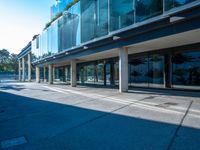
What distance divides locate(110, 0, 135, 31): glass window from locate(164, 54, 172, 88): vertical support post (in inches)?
210

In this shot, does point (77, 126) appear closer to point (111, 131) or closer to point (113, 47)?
point (111, 131)

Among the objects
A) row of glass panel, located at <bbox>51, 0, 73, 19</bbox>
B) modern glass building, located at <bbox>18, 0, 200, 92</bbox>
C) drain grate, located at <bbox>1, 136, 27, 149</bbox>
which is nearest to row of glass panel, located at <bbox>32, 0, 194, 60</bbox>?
modern glass building, located at <bbox>18, 0, 200, 92</bbox>

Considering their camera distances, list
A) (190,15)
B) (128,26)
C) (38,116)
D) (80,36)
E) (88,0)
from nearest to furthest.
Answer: (38,116) < (190,15) < (128,26) < (88,0) < (80,36)

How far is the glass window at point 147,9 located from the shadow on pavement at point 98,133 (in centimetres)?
723

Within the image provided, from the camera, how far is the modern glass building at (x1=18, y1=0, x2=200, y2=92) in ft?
34.1

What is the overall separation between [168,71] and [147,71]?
2.29 m

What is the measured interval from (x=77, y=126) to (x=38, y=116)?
2.53 m

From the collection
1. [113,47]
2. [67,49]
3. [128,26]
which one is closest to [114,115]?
[128,26]

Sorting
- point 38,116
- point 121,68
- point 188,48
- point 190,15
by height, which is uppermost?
point 190,15

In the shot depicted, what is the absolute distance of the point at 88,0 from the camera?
59.1ft

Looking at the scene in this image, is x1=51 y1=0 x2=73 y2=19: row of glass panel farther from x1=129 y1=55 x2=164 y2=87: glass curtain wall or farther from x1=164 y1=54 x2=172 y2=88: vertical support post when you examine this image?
x1=164 y1=54 x2=172 y2=88: vertical support post

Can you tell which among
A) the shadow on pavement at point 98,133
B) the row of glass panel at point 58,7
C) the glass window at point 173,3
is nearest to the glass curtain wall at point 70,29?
the row of glass panel at point 58,7

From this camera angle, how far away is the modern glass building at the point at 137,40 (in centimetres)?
1040

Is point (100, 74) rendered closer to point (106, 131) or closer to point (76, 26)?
point (76, 26)
